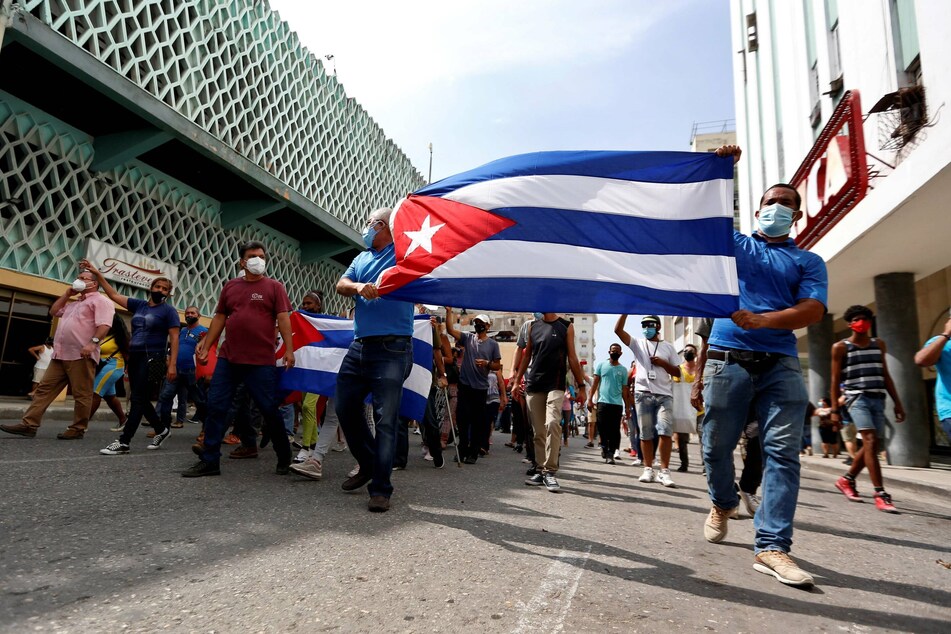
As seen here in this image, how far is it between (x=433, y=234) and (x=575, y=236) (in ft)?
3.00

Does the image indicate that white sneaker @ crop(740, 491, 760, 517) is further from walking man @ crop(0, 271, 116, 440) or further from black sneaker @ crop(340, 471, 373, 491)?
walking man @ crop(0, 271, 116, 440)

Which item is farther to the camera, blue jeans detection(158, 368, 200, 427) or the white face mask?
blue jeans detection(158, 368, 200, 427)

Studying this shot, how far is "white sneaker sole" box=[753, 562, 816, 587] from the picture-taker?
264 centimetres

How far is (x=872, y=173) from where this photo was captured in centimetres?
1093

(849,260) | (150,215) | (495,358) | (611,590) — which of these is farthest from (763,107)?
(611,590)

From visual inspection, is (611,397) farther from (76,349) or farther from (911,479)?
(76,349)

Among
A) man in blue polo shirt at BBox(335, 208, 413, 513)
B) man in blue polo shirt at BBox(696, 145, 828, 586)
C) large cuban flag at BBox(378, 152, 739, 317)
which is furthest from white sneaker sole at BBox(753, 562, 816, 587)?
man in blue polo shirt at BBox(335, 208, 413, 513)

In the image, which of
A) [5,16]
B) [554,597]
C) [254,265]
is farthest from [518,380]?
[5,16]

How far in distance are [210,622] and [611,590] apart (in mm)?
1548

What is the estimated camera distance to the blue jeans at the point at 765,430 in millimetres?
2924

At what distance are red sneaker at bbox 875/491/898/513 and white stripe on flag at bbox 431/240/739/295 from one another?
149 inches

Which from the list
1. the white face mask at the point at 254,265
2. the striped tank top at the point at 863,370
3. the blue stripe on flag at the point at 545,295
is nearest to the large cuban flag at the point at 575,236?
the blue stripe on flag at the point at 545,295

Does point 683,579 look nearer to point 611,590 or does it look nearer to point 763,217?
point 611,590

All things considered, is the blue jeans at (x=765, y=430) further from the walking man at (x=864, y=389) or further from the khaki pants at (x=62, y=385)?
the khaki pants at (x=62, y=385)
